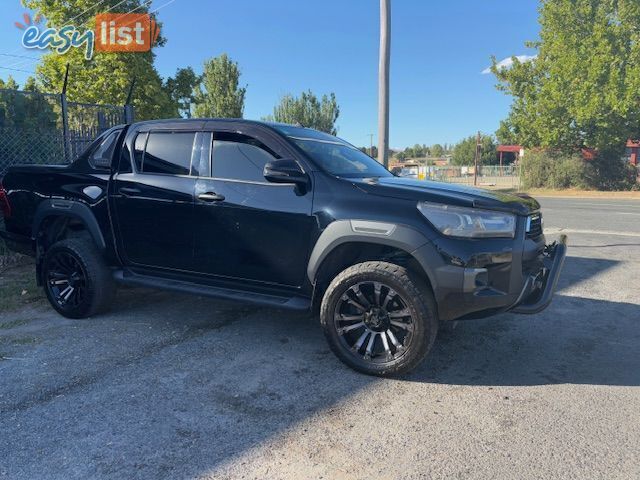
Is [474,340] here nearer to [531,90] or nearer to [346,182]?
[346,182]

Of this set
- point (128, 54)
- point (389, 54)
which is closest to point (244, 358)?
point (389, 54)

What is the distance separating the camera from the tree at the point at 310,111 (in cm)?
4050

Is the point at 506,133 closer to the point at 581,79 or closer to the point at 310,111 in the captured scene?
the point at 581,79

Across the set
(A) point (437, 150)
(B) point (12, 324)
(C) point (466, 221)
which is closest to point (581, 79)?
(C) point (466, 221)

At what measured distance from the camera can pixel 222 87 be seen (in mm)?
32531

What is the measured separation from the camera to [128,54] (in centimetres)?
1608

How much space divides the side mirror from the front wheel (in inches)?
29.5

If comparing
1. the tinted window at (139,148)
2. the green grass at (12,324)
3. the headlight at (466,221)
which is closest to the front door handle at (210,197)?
the tinted window at (139,148)

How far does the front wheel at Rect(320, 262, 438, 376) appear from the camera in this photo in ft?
10.7

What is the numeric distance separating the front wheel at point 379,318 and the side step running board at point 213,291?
1.00ft

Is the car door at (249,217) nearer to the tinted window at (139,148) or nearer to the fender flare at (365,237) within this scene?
the fender flare at (365,237)

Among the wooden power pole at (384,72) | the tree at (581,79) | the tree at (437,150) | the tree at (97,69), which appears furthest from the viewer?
the tree at (437,150)

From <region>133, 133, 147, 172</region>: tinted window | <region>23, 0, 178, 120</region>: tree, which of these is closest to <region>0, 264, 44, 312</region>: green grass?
<region>133, 133, 147, 172</region>: tinted window

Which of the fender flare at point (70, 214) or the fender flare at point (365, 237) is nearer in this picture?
the fender flare at point (365, 237)
